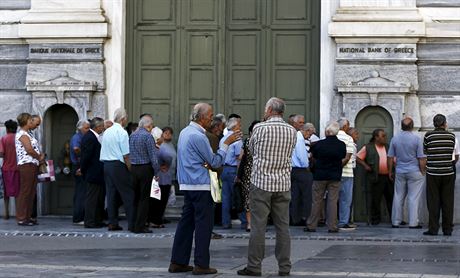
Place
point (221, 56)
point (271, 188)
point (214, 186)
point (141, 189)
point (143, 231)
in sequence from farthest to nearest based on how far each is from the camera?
point (221, 56) → point (143, 231) → point (141, 189) → point (214, 186) → point (271, 188)

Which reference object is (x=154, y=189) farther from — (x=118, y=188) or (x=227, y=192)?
(x=227, y=192)

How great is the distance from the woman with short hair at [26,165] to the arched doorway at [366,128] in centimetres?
535

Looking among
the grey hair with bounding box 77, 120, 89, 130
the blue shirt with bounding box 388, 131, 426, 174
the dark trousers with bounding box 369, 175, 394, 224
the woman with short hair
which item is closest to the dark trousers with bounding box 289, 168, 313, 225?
the dark trousers with bounding box 369, 175, 394, 224

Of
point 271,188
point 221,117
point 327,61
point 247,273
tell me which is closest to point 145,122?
point 221,117

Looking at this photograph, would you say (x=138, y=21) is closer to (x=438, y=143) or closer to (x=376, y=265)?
(x=438, y=143)

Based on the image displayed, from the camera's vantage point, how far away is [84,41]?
2275 cm

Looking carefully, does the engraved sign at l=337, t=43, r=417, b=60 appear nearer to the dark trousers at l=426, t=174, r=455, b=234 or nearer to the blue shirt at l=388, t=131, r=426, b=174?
the blue shirt at l=388, t=131, r=426, b=174

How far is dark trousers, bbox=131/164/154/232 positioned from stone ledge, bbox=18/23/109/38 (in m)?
3.96

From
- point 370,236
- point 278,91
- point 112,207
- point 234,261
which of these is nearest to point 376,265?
point 234,261

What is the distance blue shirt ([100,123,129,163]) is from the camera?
65.4 feet

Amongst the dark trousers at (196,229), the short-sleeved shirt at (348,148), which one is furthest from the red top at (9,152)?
the dark trousers at (196,229)

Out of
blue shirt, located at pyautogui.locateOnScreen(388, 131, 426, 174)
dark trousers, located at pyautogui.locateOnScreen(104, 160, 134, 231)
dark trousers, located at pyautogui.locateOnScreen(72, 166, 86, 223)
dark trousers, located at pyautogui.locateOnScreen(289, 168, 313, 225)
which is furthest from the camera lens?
dark trousers, located at pyautogui.locateOnScreen(72, 166, 86, 223)

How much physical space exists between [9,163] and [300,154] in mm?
4860

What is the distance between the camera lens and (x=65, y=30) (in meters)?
22.7
